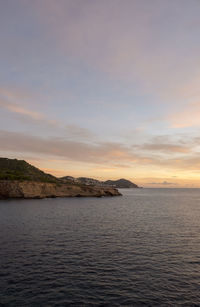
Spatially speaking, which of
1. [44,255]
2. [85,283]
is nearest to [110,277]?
[85,283]

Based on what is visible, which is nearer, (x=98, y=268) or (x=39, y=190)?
(x=98, y=268)

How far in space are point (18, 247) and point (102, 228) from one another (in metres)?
24.2

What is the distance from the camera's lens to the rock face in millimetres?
139000

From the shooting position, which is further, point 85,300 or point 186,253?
point 186,253

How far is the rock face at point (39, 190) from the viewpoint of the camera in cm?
13900

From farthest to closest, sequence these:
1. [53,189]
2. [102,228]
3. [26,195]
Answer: [53,189] → [26,195] → [102,228]

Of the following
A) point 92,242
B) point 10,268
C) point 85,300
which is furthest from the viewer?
point 92,242

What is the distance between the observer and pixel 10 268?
97.8ft

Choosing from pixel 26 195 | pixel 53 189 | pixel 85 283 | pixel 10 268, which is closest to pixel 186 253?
pixel 85 283

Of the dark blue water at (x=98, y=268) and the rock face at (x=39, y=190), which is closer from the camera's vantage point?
the dark blue water at (x=98, y=268)

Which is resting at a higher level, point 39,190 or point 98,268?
point 39,190

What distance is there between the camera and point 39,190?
504 ft

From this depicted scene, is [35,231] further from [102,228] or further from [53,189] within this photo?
[53,189]

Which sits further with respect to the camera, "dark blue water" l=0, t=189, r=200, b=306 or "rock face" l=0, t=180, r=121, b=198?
"rock face" l=0, t=180, r=121, b=198
